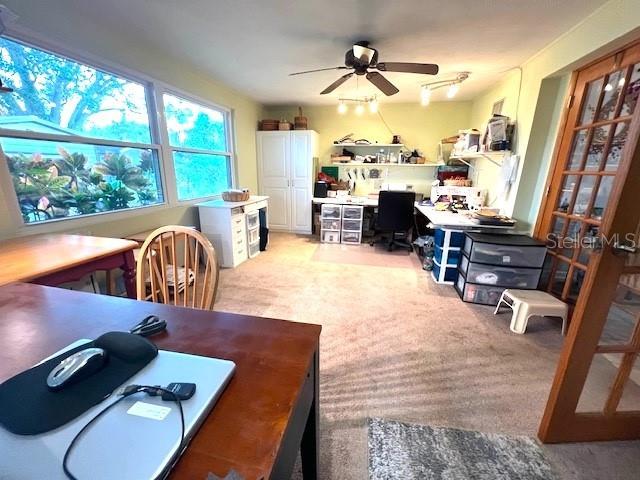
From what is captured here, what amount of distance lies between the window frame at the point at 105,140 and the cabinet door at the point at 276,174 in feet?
3.61

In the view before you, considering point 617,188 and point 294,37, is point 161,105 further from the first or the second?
point 617,188

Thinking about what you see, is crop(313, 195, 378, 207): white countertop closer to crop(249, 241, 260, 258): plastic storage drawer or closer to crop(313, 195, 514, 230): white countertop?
crop(313, 195, 514, 230): white countertop

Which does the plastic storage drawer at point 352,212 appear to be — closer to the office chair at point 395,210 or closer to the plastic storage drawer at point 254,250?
the office chair at point 395,210

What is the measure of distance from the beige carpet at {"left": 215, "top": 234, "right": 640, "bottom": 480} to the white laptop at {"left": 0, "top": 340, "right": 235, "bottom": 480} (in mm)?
1000

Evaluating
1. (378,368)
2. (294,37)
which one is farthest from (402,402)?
(294,37)

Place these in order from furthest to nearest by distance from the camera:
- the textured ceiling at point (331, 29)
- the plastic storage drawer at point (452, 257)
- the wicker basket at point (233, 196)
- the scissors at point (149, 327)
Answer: the wicker basket at point (233, 196)
the plastic storage drawer at point (452, 257)
the textured ceiling at point (331, 29)
the scissors at point (149, 327)

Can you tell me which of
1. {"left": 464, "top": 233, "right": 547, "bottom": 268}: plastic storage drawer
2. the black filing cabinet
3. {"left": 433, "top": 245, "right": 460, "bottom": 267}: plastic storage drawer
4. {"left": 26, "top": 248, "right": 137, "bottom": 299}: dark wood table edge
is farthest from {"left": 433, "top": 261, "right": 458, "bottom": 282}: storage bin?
{"left": 26, "top": 248, "right": 137, "bottom": 299}: dark wood table edge

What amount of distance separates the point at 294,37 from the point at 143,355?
272cm

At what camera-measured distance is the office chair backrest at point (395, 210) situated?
393cm

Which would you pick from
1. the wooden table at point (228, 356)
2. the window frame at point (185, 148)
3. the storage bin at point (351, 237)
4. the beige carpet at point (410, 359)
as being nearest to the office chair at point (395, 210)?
the storage bin at point (351, 237)

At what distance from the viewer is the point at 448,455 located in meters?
1.25

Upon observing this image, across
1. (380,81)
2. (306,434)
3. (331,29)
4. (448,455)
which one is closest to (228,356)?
(306,434)

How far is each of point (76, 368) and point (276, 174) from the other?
4.67 m

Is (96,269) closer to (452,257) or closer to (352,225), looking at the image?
(452,257)
